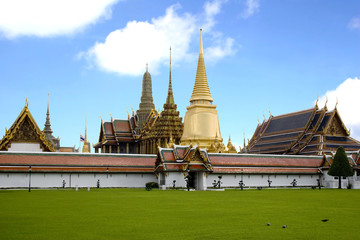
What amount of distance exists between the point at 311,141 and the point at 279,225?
51127 millimetres

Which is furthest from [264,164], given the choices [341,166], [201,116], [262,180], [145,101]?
[145,101]

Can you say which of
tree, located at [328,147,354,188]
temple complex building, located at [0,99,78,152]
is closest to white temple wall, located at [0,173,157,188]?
temple complex building, located at [0,99,78,152]

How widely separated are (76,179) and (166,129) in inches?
1133

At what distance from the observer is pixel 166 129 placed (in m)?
74.2

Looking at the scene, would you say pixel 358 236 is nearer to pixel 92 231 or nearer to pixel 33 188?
pixel 92 231

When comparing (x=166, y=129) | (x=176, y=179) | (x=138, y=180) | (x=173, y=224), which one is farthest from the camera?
(x=166, y=129)

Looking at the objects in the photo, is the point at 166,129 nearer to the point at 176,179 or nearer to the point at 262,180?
the point at 262,180

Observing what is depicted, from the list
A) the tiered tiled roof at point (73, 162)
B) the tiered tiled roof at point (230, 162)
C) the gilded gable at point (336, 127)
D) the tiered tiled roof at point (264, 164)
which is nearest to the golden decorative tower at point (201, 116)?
the gilded gable at point (336, 127)

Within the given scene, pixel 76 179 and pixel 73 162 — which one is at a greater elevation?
pixel 73 162

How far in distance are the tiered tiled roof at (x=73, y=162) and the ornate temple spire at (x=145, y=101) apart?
117 feet

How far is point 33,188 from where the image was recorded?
1745 inches

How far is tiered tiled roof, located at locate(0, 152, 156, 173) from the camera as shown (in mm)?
44781

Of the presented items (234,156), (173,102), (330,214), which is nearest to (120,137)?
(173,102)

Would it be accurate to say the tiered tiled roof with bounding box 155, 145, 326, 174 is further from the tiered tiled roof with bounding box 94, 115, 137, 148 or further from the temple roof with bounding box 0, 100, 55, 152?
the tiered tiled roof with bounding box 94, 115, 137, 148
